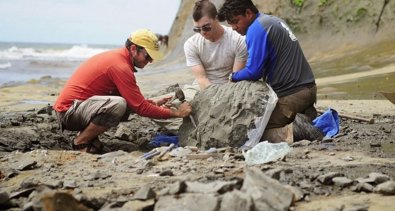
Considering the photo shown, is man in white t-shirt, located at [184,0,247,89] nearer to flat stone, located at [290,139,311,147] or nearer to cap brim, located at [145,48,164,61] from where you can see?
cap brim, located at [145,48,164,61]

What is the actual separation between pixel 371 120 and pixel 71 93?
140 inches

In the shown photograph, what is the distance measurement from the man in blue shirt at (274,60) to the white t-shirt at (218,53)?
1.09 feet

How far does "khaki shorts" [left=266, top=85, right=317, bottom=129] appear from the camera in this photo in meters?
5.59

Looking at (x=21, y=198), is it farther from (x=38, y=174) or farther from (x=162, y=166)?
(x=162, y=166)

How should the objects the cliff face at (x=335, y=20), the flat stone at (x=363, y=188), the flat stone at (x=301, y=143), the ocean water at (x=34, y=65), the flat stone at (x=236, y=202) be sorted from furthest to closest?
the ocean water at (x=34, y=65), the cliff face at (x=335, y=20), the flat stone at (x=301, y=143), the flat stone at (x=363, y=188), the flat stone at (x=236, y=202)

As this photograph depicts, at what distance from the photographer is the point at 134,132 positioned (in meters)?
6.73

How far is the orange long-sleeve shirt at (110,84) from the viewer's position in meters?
5.60

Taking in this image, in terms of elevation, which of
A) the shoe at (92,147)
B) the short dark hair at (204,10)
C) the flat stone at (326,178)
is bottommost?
the shoe at (92,147)

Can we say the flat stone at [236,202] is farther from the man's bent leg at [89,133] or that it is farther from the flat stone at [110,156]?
the man's bent leg at [89,133]

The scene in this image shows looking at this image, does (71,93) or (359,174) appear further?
(71,93)

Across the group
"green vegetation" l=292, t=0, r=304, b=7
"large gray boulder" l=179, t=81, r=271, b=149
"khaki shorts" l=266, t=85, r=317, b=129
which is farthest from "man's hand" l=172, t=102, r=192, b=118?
"green vegetation" l=292, t=0, r=304, b=7

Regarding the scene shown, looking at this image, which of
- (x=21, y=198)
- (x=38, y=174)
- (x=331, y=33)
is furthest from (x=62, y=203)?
(x=331, y=33)

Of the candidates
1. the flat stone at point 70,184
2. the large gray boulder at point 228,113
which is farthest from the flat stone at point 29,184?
the large gray boulder at point 228,113

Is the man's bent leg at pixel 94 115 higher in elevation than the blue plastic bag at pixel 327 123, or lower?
higher
